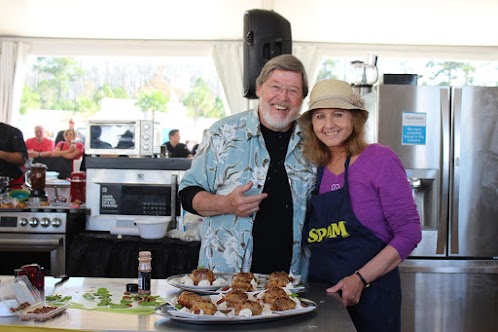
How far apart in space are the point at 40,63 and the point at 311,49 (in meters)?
3.90

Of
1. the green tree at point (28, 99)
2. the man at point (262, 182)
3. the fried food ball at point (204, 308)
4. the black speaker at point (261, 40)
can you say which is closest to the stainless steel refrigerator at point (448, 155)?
the black speaker at point (261, 40)

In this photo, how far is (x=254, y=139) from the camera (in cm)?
249

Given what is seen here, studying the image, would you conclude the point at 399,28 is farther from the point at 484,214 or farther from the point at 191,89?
the point at 484,214

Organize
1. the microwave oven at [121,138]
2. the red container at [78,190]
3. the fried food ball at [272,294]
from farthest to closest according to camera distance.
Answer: the red container at [78,190] < the microwave oven at [121,138] < the fried food ball at [272,294]

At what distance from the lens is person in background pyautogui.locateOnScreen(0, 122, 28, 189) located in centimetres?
517

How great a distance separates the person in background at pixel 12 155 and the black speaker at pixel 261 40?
189cm

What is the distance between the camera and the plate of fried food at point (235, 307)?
171 centimetres

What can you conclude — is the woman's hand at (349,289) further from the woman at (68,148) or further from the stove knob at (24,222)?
the woman at (68,148)

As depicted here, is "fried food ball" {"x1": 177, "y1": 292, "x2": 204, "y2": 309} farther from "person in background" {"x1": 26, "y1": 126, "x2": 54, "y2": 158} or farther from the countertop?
"person in background" {"x1": 26, "y1": 126, "x2": 54, "y2": 158}

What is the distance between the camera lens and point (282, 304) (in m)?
1.79

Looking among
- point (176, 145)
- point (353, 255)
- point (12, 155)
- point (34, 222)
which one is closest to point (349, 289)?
point (353, 255)

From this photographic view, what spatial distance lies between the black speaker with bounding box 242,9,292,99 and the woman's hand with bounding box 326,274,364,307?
2901 millimetres

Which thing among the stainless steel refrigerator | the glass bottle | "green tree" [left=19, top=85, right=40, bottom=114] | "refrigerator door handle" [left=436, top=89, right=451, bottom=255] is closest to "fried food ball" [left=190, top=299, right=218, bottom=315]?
the glass bottle

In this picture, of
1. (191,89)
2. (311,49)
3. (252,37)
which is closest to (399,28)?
(311,49)
